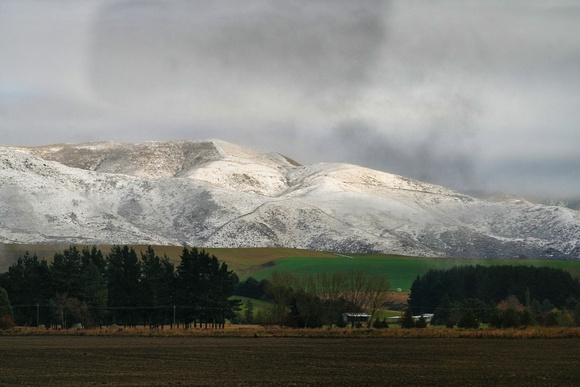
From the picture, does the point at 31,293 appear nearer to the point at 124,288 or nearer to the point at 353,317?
the point at 124,288

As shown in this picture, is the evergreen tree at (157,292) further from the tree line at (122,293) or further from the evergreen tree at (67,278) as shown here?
the evergreen tree at (67,278)

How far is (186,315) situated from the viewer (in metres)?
153

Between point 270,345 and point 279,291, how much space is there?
73050 millimetres

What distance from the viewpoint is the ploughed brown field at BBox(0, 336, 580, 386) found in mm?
49344

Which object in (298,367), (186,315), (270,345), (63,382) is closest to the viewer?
(63,382)

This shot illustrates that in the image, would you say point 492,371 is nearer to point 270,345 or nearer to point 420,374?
point 420,374

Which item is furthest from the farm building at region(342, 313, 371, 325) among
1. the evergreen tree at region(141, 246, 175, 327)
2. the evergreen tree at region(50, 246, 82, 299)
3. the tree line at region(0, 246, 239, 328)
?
the evergreen tree at region(50, 246, 82, 299)

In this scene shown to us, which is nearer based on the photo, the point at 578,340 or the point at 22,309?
the point at 578,340

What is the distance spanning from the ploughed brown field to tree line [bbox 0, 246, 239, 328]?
63.9 m

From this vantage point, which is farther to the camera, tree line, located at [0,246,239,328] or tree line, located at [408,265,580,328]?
tree line, located at [408,265,580,328]

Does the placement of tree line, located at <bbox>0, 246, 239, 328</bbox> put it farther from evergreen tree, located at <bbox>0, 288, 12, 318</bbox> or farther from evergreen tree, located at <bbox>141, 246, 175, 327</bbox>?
evergreen tree, located at <bbox>0, 288, 12, 318</bbox>

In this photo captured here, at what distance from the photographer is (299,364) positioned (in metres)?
60.4

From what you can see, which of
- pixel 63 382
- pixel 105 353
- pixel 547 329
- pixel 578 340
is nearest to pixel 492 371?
pixel 63 382

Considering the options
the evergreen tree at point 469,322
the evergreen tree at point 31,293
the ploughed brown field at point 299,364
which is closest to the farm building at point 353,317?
the evergreen tree at point 469,322
